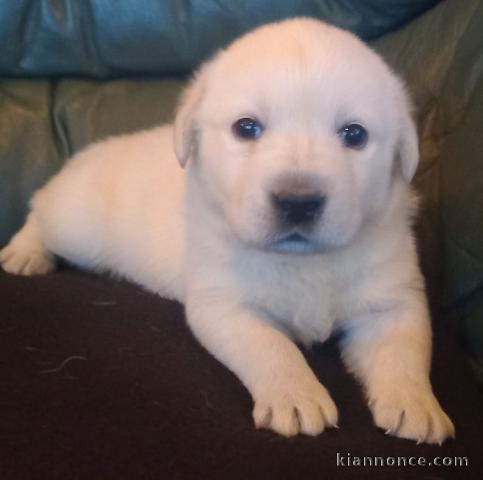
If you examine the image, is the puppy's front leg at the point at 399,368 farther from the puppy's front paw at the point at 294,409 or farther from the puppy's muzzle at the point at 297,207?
the puppy's muzzle at the point at 297,207

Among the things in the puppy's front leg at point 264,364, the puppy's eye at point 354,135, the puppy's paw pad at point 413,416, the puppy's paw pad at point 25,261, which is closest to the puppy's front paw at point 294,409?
the puppy's front leg at point 264,364

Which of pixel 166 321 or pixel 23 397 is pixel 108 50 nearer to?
pixel 166 321

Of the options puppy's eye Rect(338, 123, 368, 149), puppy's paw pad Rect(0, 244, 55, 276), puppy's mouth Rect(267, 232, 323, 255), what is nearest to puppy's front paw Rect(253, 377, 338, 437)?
puppy's mouth Rect(267, 232, 323, 255)

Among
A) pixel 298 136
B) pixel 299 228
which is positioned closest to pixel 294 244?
pixel 299 228

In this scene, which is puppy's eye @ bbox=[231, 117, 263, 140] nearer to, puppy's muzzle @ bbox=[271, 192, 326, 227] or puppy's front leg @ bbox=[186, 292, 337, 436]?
puppy's muzzle @ bbox=[271, 192, 326, 227]

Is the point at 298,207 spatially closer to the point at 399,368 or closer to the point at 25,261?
the point at 399,368

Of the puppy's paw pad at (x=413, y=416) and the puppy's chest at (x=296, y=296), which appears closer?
the puppy's paw pad at (x=413, y=416)
